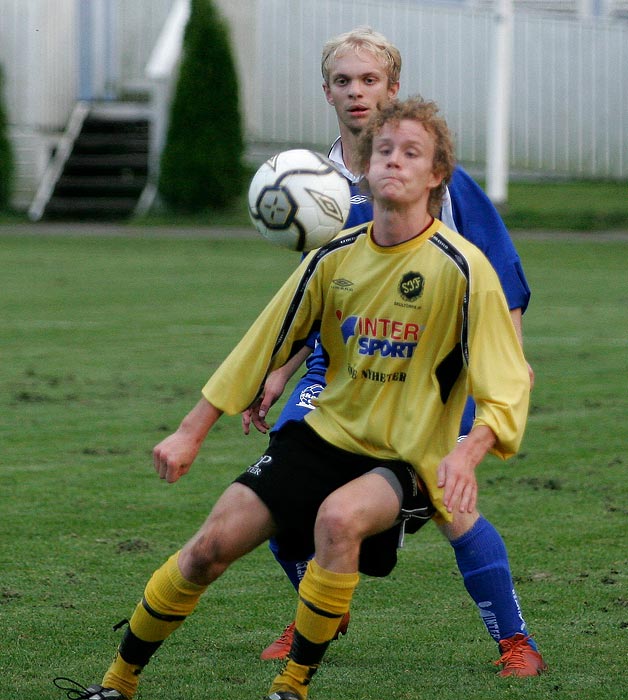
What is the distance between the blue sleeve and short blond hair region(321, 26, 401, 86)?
45 centimetres

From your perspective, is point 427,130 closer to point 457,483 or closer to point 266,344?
point 266,344

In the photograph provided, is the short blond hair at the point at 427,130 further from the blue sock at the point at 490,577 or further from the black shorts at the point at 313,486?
the blue sock at the point at 490,577

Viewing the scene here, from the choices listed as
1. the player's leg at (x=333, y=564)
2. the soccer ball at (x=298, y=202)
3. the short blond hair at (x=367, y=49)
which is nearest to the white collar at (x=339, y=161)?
the short blond hair at (x=367, y=49)

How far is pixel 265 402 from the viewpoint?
4402mm

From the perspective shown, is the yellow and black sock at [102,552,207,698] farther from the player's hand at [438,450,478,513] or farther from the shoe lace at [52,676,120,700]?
the player's hand at [438,450,478,513]

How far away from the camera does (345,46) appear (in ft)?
15.7

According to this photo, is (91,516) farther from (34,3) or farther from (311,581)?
(34,3)

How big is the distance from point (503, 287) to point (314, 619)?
1.43m

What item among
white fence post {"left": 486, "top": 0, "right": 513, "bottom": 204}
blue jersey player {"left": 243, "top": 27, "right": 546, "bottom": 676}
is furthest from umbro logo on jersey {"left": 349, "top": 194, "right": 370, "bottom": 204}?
white fence post {"left": 486, "top": 0, "right": 513, "bottom": 204}

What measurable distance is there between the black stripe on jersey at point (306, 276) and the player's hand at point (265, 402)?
21 centimetres

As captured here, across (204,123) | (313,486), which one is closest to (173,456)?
(313,486)

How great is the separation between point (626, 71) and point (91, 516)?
24.8 meters

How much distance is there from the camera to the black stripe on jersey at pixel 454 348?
392 centimetres

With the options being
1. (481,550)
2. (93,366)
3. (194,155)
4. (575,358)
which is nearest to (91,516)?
(481,550)
